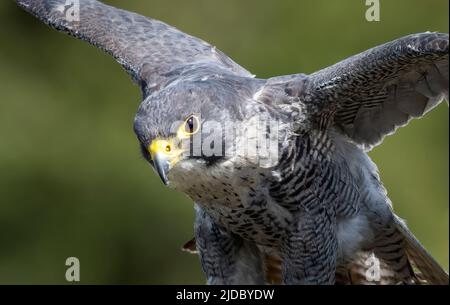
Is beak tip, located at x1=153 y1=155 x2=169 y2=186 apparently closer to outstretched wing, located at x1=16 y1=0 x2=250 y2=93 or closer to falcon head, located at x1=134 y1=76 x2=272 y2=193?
falcon head, located at x1=134 y1=76 x2=272 y2=193

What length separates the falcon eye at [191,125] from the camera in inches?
218

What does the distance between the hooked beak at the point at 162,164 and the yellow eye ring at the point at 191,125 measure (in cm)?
18

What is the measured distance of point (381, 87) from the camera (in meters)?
6.12

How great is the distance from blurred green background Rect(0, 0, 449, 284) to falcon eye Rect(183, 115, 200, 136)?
638 cm

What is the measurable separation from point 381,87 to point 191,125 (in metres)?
1.29

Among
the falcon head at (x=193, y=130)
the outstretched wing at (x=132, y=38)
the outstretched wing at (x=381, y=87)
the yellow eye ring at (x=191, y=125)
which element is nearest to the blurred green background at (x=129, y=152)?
the outstretched wing at (x=132, y=38)

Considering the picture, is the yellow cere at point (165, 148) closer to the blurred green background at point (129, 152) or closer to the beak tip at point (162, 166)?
the beak tip at point (162, 166)

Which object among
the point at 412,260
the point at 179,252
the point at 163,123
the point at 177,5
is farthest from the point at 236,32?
the point at 163,123

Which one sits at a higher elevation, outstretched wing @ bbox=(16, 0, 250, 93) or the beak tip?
outstretched wing @ bbox=(16, 0, 250, 93)

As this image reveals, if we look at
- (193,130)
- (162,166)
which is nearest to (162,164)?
(162,166)

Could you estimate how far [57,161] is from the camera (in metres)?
12.7

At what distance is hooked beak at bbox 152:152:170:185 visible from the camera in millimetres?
5461

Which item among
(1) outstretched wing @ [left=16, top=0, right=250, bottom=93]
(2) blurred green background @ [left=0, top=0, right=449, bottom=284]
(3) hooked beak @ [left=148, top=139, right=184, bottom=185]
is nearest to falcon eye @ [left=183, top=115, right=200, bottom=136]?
(3) hooked beak @ [left=148, top=139, right=184, bottom=185]

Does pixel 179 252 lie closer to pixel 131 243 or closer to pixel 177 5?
pixel 131 243
